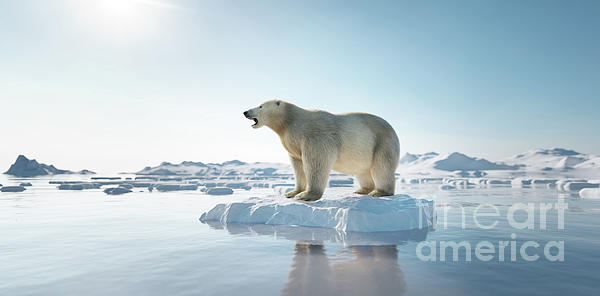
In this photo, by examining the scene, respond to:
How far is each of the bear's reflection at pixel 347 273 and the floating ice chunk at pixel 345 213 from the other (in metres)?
1.42

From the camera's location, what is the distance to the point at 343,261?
3.62 meters

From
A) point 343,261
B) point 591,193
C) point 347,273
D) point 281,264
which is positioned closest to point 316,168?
point 343,261

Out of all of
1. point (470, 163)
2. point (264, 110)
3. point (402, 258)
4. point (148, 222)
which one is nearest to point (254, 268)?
point (402, 258)

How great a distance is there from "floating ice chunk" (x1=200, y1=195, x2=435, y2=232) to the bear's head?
1691mm

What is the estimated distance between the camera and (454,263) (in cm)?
359

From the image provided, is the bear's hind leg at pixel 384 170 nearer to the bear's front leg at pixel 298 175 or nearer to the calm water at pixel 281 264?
the calm water at pixel 281 264

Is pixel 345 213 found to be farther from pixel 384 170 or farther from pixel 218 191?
pixel 218 191

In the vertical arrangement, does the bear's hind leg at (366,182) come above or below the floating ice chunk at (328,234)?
above

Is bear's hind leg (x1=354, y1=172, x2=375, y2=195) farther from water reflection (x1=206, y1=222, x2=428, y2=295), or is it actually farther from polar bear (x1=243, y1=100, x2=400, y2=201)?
water reflection (x1=206, y1=222, x2=428, y2=295)

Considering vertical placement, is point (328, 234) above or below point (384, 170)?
below

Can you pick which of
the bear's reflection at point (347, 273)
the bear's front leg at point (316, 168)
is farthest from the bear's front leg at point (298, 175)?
the bear's reflection at point (347, 273)

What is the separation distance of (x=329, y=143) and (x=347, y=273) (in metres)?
3.23

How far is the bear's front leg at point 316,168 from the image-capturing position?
6017mm

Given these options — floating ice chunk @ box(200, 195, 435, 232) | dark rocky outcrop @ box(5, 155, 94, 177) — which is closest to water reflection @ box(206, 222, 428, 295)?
floating ice chunk @ box(200, 195, 435, 232)
